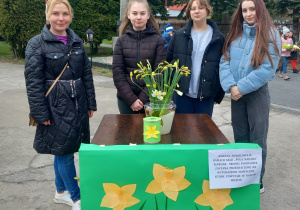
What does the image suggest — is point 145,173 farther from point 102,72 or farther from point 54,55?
point 102,72

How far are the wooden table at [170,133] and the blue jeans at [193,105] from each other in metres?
0.39

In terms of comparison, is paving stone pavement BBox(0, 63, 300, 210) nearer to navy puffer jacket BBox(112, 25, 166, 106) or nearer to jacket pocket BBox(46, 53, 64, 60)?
navy puffer jacket BBox(112, 25, 166, 106)

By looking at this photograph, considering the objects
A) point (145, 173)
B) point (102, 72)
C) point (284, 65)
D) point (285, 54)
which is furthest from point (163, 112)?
point (285, 54)

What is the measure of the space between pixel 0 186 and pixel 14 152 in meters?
0.90

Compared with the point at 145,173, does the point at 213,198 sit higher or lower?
lower

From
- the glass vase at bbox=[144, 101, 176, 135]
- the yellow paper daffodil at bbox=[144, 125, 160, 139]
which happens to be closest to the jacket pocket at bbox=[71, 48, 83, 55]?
the glass vase at bbox=[144, 101, 176, 135]

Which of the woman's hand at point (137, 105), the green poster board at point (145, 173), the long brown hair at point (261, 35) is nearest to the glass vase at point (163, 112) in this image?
the green poster board at point (145, 173)

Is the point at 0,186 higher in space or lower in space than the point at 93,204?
lower

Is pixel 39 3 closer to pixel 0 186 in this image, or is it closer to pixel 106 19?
pixel 106 19

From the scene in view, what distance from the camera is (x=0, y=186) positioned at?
124 inches

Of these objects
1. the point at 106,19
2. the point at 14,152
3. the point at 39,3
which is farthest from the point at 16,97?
the point at 106,19

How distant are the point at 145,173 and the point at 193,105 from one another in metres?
1.38

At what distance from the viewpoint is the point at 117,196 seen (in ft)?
5.62

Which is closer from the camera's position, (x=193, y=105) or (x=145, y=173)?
(x=145, y=173)
